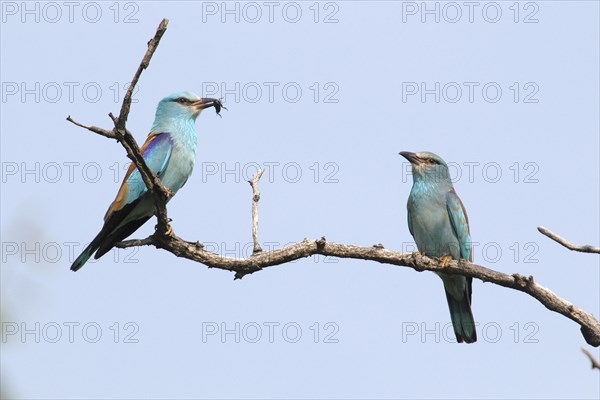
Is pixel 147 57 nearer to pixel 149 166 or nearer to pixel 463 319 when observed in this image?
pixel 149 166

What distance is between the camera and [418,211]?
823 centimetres

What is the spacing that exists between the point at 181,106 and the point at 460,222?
281 centimetres

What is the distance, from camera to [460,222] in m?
8.14

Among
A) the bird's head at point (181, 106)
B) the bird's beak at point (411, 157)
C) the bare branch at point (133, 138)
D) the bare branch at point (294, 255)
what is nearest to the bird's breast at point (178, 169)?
the bird's head at point (181, 106)

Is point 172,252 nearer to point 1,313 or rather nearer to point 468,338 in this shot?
point 1,313

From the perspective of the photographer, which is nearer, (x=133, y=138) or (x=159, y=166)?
(x=133, y=138)

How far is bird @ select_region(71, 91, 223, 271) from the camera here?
738 centimetres

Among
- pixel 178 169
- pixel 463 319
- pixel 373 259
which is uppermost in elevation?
pixel 178 169

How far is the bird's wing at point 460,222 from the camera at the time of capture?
8047 millimetres

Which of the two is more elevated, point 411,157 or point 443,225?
point 411,157

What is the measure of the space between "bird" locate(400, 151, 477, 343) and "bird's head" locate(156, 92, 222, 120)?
1.98 m

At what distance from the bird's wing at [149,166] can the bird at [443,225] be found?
2.28 meters

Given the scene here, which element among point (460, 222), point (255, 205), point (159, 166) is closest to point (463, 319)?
point (460, 222)

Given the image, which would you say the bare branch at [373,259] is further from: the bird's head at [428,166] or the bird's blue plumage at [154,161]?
the bird's head at [428,166]
